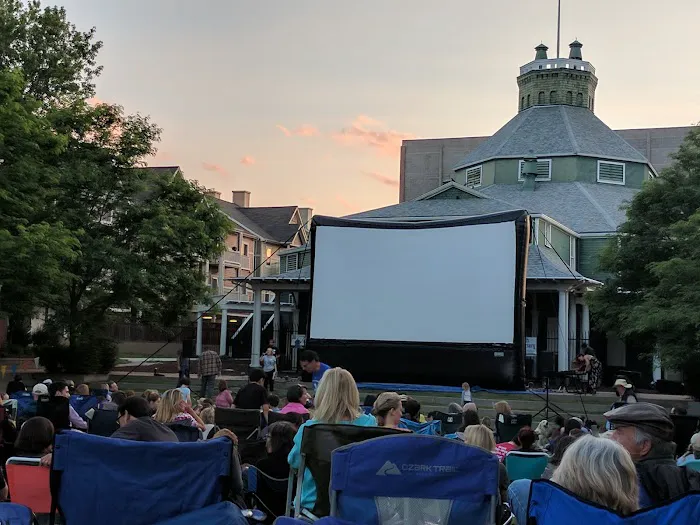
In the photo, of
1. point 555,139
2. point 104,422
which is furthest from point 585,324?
point 104,422

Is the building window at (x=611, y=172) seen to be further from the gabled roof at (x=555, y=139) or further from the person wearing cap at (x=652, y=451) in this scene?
the person wearing cap at (x=652, y=451)

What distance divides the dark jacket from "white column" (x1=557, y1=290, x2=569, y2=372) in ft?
68.2

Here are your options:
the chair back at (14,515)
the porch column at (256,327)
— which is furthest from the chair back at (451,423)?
the porch column at (256,327)

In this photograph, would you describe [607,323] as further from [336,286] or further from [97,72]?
[97,72]

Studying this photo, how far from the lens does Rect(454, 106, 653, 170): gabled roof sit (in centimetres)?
3550

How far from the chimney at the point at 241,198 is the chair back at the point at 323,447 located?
53.2m

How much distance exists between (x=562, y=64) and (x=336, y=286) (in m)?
22.3

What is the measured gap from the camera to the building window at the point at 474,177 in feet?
122

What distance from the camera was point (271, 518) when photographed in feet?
19.6

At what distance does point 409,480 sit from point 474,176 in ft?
113

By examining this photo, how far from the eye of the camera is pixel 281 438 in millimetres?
6059

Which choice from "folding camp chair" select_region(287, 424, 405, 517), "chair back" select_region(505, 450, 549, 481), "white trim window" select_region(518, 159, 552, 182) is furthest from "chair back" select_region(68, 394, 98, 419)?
"white trim window" select_region(518, 159, 552, 182)

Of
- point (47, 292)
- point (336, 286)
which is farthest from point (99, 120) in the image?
point (336, 286)

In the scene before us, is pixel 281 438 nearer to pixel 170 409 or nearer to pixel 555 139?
pixel 170 409
